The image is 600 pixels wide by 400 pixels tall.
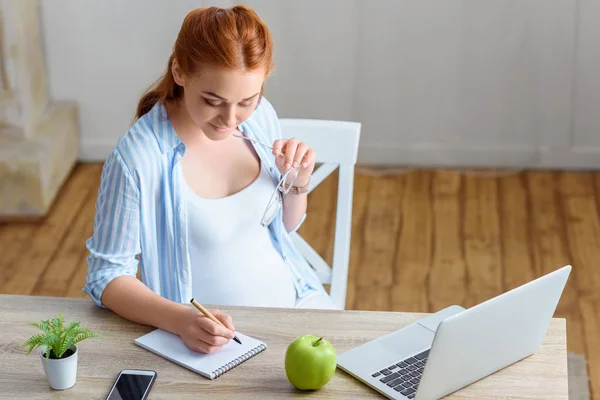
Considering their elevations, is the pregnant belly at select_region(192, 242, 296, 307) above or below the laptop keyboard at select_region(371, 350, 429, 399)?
below

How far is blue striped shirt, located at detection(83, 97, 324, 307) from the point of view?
1.84m

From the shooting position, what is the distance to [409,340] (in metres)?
1.74

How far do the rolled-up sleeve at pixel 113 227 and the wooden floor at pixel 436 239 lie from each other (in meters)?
1.54

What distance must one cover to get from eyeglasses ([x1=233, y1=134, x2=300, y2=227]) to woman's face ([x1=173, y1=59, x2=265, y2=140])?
18 cm

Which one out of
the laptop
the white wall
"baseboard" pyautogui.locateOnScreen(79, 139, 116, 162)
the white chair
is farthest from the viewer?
"baseboard" pyautogui.locateOnScreen(79, 139, 116, 162)

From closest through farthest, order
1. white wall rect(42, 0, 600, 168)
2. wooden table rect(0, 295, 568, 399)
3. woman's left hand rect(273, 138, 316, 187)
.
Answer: wooden table rect(0, 295, 568, 399), woman's left hand rect(273, 138, 316, 187), white wall rect(42, 0, 600, 168)

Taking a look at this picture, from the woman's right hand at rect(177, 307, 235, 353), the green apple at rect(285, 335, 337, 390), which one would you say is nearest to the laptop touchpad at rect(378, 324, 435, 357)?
the green apple at rect(285, 335, 337, 390)

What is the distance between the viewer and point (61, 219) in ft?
12.7

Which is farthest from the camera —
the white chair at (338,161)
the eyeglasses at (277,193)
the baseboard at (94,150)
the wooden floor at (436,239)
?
the baseboard at (94,150)

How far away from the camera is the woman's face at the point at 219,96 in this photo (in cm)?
181

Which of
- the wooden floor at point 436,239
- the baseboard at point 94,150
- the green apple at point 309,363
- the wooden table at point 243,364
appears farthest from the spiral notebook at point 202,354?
the baseboard at point 94,150

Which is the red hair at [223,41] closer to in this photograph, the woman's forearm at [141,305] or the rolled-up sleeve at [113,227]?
the rolled-up sleeve at [113,227]

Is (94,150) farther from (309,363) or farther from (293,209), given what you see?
(309,363)

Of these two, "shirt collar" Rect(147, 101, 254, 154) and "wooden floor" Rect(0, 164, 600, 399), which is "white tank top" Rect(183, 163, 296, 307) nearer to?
"shirt collar" Rect(147, 101, 254, 154)
